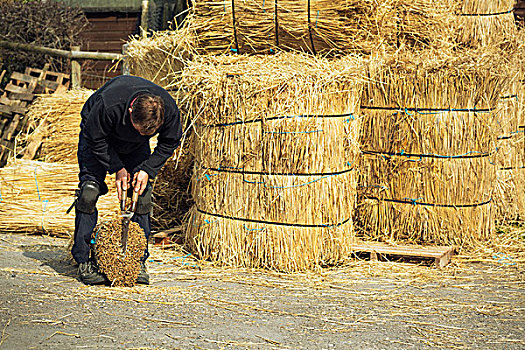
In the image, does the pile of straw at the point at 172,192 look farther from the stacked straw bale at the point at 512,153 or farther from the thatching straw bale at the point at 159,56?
the stacked straw bale at the point at 512,153

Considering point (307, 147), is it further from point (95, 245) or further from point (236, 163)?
point (95, 245)

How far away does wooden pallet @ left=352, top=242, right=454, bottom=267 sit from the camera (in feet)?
17.4

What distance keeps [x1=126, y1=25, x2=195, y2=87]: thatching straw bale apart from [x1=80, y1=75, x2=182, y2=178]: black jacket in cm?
167

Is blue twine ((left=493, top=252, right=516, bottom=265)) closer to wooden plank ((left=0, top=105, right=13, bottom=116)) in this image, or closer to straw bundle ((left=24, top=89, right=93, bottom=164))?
straw bundle ((left=24, top=89, right=93, bottom=164))

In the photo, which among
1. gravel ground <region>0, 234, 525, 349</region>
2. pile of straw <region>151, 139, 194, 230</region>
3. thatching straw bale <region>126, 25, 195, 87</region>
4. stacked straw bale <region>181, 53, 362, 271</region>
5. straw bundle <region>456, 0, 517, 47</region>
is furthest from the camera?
straw bundle <region>456, 0, 517, 47</region>

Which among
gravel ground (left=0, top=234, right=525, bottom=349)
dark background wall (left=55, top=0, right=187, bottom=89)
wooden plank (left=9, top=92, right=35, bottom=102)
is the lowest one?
gravel ground (left=0, top=234, right=525, bottom=349)

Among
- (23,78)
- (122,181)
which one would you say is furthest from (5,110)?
(122,181)

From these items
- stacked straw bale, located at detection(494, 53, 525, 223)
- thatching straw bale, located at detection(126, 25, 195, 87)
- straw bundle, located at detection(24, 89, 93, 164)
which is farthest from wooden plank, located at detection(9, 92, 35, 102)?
stacked straw bale, located at detection(494, 53, 525, 223)

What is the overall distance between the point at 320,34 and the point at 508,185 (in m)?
2.68

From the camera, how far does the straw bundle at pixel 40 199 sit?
20.5 feet

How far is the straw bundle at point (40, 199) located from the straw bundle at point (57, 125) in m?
0.65

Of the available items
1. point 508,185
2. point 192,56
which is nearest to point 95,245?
point 192,56

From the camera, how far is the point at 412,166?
5.73m

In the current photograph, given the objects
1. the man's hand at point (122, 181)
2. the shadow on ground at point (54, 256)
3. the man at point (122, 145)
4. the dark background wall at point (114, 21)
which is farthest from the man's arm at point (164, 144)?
the dark background wall at point (114, 21)
